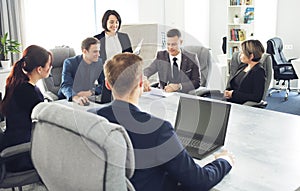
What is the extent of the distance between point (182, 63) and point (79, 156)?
251 centimetres

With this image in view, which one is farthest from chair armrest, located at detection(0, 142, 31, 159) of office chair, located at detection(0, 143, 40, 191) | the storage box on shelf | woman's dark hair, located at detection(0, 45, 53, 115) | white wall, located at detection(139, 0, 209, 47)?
the storage box on shelf

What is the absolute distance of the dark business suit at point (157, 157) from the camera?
1.36 meters

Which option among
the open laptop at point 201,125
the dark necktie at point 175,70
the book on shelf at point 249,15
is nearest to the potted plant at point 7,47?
the dark necktie at point 175,70

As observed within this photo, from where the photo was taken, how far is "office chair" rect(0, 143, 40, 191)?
2055mm

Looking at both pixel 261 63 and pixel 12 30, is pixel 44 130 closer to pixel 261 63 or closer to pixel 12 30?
pixel 261 63

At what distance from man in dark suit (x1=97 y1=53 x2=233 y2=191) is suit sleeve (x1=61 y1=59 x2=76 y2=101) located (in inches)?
59.8

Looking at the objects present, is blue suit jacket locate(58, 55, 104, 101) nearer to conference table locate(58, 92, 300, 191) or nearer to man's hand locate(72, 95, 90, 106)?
man's hand locate(72, 95, 90, 106)

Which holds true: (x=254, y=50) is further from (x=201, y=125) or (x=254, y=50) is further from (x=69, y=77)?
(x=69, y=77)

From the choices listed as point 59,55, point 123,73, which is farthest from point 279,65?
point 123,73

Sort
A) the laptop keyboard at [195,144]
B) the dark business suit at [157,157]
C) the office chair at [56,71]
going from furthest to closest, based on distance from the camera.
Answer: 1. the office chair at [56,71]
2. the laptop keyboard at [195,144]
3. the dark business suit at [157,157]

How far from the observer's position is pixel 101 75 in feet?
10.9

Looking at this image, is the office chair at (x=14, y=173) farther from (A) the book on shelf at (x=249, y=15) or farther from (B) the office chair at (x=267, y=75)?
(A) the book on shelf at (x=249, y=15)

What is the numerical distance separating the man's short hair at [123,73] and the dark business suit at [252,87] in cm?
173

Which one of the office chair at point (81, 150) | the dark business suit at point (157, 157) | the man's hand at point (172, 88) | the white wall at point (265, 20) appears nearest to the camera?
the office chair at point (81, 150)
